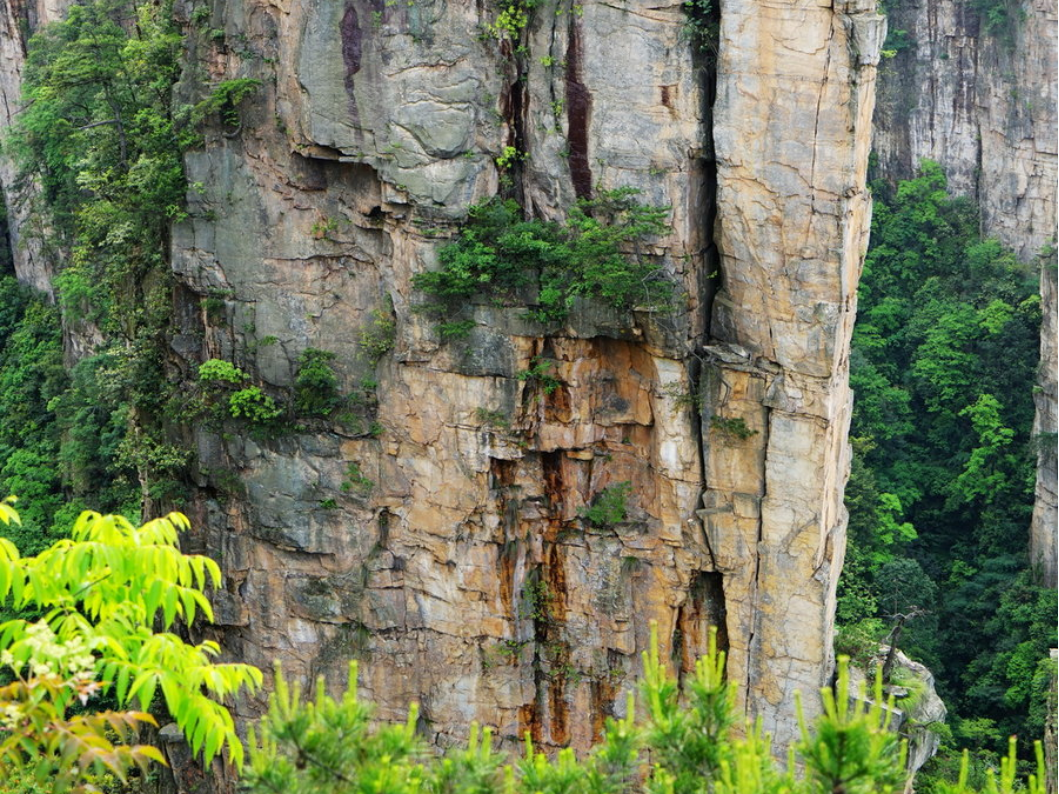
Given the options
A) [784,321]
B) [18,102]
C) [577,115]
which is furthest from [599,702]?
[18,102]

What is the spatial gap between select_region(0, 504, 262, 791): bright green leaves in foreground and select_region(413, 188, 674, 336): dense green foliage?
34.2 feet

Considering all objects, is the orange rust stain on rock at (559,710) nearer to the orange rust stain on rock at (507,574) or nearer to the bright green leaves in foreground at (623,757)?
the orange rust stain on rock at (507,574)

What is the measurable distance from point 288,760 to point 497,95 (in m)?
11.1

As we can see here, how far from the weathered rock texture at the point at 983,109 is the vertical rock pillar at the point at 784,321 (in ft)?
60.9

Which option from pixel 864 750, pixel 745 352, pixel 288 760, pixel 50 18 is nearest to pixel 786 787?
pixel 864 750

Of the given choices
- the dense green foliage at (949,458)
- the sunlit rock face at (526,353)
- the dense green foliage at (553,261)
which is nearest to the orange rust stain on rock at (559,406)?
the sunlit rock face at (526,353)

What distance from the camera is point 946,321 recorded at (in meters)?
32.6

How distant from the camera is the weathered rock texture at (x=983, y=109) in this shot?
34875mm

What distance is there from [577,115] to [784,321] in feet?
10.9

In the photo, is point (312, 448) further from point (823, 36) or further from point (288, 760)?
point (288, 760)

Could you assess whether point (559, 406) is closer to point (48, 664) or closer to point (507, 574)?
point (507, 574)

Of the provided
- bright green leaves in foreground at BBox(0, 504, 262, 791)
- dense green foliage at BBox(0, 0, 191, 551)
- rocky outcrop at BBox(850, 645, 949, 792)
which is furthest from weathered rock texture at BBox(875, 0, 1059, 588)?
bright green leaves in foreground at BBox(0, 504, 262, 791)

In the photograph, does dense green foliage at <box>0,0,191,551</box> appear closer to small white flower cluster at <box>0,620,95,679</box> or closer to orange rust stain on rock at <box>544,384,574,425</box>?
orange rust stain on rock at <box>544,384,574,425</box>

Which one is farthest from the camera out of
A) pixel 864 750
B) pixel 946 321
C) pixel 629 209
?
pixel 946 321
